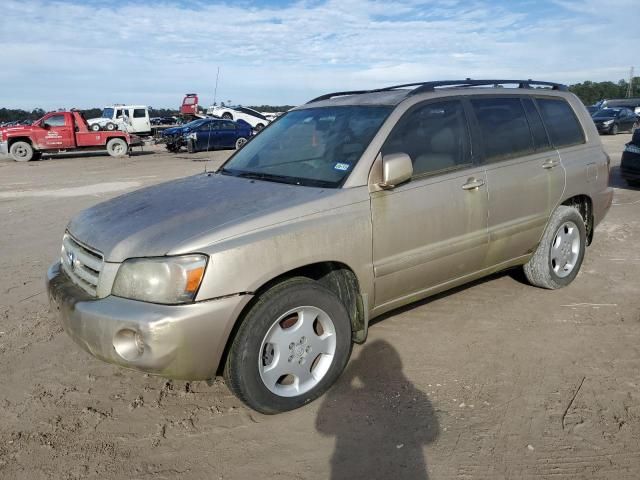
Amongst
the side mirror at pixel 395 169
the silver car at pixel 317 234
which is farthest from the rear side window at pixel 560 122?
the side mirror at pixel 395 169

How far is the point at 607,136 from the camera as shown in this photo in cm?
2733

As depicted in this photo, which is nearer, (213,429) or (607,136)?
(213,429)

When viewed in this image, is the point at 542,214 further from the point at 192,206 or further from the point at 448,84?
the point at 192,206

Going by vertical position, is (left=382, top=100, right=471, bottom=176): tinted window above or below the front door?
above

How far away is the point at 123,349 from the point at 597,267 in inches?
191

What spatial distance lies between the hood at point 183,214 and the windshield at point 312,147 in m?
0.18

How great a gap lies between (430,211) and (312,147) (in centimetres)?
93

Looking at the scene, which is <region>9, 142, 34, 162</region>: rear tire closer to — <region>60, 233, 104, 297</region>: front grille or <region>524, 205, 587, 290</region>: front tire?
<region>60, 233, 104, 297</region>: front grille

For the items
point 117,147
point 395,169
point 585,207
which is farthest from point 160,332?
point 117,147

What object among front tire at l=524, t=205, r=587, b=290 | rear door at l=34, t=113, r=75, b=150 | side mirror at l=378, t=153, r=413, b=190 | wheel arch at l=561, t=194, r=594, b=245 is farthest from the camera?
rear door at l=34, t=113, r=75, b=150

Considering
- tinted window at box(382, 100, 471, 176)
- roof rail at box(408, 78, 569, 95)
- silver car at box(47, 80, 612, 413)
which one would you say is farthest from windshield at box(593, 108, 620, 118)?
tinted window at box(382, 100, 471, 176)

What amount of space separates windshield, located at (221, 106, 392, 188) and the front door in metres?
0.24

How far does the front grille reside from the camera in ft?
9.72

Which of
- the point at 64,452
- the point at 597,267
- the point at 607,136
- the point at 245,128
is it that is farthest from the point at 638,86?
the point at 64,452
